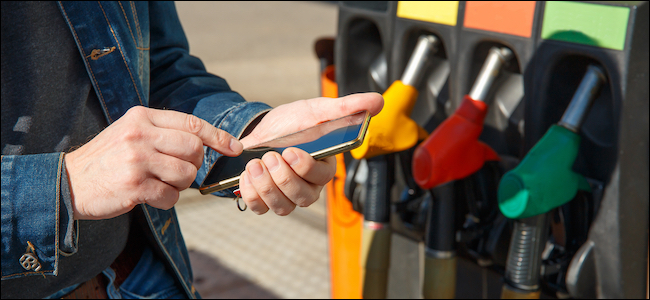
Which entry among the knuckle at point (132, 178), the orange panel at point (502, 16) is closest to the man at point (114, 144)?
the knuckle at point (132, 178)

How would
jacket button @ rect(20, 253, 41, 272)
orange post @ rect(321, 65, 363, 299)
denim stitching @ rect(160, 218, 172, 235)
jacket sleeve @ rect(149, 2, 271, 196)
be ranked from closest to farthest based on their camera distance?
1. jacket button @ rect(20, 253, 41, 272)
2. jacket sleeve @ rect(149, 2, 271, 196)
3. denim stitching @ rect(160, 218, 172, 235)
4. orange post @ rect(321, 65, 363, 299)

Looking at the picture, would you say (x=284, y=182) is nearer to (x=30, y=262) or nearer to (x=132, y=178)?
(x=132, y=178)

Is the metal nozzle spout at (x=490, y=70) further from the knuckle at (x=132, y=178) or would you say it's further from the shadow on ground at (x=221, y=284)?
the shadow on ground at (x=221, y=284)

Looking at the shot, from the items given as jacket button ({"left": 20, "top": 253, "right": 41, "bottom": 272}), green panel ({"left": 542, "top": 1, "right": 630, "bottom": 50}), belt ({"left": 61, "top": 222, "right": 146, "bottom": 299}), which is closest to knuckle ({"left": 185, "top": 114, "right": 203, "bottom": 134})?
jacket button ({"left": 20, "top": 253, "right": 41, "bottom": 272})

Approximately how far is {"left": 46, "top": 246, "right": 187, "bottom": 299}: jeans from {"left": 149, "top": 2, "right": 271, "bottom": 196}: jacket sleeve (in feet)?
0.62

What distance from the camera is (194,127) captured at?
652 millimetres

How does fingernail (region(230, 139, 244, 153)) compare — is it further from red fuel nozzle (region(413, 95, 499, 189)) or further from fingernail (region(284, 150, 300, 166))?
red fuel nozzle (region(413, 95, 499, 189))

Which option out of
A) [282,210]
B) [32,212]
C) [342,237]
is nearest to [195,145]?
[282,210]

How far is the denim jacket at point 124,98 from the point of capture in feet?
2.26

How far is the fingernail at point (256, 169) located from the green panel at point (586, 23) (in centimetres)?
63

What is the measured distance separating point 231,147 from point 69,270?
41 centimetres

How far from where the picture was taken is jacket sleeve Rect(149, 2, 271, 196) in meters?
0.85

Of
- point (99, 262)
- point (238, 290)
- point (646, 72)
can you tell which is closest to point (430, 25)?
point (646, 72)

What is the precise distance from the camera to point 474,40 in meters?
1.12
